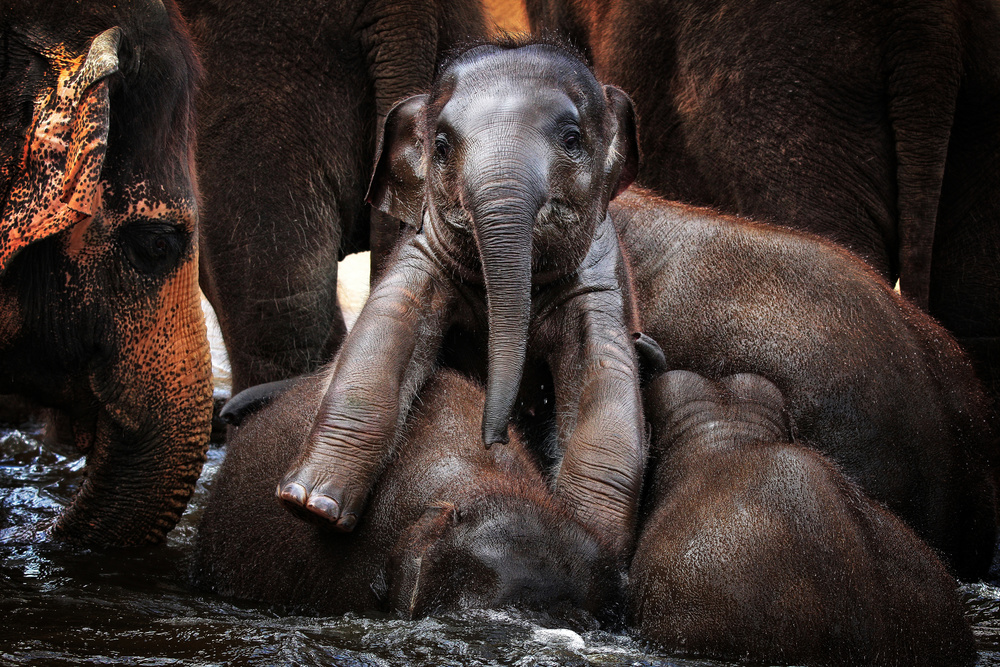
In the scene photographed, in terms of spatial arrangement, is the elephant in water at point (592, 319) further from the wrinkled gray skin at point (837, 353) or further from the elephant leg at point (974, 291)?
the elephant leg at point (974, 291)

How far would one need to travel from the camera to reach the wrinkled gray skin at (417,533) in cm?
243

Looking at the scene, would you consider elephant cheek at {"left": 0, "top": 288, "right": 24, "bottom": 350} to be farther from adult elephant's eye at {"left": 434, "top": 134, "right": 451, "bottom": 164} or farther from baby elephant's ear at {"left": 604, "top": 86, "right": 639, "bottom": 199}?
baby elephant's ear at {"left": 604, "top": 86, "right": 639, "bottom": 199}

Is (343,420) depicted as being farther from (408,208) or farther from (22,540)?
(22,540)

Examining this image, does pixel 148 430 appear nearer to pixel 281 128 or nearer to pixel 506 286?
pixel 506 286

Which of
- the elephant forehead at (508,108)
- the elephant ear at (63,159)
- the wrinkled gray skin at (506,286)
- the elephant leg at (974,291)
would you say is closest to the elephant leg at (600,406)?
the wrinkled gray skin at (506,286)

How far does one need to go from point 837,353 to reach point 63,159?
1.96m

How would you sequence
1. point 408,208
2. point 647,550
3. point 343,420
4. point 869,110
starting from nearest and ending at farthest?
point 647,550, point 343,420, point 408,208, point 869,110

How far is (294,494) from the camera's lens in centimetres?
262

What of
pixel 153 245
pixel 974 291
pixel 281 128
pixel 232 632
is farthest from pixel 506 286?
pixel 974 291

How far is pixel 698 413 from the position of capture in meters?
2.99

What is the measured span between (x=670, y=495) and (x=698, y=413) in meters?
0.33

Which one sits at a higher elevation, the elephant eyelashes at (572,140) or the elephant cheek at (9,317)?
the elephant eyelashes at (572,140)

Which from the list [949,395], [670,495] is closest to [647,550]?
[670,495]

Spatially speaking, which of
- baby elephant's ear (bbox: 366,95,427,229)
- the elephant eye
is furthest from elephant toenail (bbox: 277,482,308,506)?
the elephant eye
